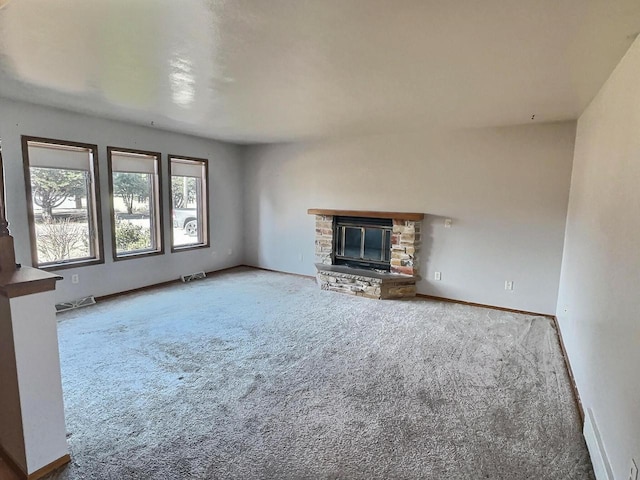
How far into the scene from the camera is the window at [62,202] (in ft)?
12.8

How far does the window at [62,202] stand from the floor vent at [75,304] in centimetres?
46

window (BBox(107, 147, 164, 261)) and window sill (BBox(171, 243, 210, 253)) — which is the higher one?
window (BBox(107, 147, 164, 261))

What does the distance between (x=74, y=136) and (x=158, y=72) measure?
2.31 m

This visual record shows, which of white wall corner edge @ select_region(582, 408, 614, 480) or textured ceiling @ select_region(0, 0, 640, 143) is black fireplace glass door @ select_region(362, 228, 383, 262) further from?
white wall corner edge @ select_region(582, 408, 614, 480)

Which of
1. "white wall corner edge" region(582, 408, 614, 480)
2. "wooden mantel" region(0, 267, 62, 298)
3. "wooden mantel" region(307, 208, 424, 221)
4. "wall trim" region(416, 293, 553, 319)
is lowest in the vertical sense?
"wall trim" region(416, 293, 553, 319)

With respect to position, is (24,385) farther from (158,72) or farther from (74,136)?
(74,136)

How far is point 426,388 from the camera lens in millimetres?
2600

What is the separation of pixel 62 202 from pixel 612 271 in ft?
17.6

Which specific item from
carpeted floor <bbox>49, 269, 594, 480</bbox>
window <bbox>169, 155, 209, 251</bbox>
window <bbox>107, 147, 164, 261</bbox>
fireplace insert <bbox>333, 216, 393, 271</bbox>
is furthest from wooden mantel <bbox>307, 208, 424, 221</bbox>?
window <bbox>107, 147, 164, 261</bbox>

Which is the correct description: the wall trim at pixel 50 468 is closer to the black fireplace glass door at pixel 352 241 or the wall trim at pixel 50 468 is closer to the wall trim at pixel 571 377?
the wall trim at pixel 571 377

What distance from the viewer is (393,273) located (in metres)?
5.05

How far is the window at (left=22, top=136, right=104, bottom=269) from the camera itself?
12.8ft

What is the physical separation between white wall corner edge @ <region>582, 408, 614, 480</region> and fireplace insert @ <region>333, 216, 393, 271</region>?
3251mm

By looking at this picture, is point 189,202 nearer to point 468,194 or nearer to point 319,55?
point 319,55
